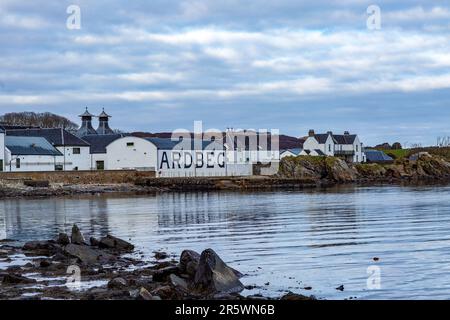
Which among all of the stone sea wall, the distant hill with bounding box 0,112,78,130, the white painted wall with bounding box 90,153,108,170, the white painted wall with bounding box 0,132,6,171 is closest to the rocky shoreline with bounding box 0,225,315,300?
the stone sea wall

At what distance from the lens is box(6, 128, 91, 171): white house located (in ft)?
313

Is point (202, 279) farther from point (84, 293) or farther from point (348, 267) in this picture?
point (348, 267)

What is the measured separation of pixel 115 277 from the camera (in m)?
19.7

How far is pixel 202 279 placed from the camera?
18.2m

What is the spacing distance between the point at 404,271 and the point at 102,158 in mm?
82714

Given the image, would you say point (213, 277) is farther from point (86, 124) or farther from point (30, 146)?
point (86, 124)

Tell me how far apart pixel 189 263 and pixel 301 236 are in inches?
498

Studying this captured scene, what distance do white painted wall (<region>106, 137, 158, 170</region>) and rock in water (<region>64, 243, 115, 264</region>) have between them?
244 ft

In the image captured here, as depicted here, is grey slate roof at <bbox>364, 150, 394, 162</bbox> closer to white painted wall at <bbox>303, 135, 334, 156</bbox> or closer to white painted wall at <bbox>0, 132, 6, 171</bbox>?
white painted wall at <bbox>303, 135, 334, 156</bbox>

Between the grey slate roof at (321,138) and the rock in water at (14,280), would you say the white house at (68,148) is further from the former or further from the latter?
the rock in water at (14,280)

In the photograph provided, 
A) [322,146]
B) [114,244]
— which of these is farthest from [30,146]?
[114,244]

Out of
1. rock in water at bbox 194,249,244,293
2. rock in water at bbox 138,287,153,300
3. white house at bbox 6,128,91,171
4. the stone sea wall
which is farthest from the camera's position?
white house at bbox 6,128,91,171

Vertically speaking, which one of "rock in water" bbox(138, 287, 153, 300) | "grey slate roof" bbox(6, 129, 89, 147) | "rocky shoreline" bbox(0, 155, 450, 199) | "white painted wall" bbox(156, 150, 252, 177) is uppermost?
"grey slate roof" bbox(6, 129, 89, 147)

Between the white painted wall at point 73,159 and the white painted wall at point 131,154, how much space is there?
3360 millimetres
